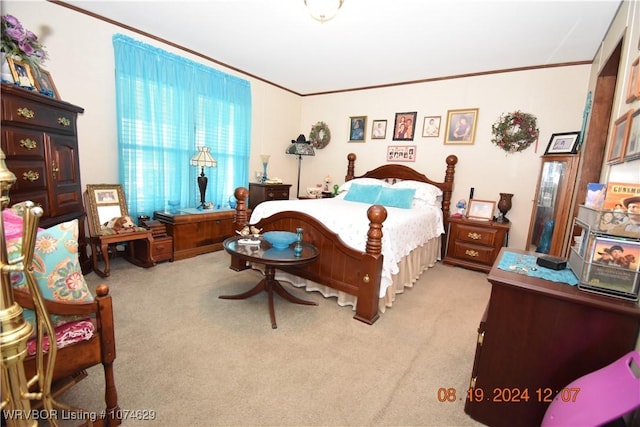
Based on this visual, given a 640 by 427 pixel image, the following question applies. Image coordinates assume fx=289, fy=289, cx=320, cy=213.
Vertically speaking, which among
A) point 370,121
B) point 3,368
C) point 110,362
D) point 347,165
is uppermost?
point 370,121

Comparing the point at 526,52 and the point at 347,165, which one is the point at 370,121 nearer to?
the point at 347,165

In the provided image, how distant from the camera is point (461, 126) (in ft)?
13.4

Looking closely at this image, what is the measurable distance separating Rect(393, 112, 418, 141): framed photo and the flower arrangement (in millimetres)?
4149

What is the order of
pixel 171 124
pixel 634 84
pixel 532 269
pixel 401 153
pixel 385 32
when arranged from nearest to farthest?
pixel 532 269, pixel 634 84, pixel 385 32, pixel 171 124, pixel 401 153

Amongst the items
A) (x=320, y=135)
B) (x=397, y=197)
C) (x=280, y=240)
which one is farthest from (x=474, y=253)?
(x=320, y=135)

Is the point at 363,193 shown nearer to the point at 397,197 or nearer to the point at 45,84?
the point at 397,197

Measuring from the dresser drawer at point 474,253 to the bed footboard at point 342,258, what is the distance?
203 cm

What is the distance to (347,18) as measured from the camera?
107 inches

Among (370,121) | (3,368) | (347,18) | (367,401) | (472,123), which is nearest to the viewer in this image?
(3,368)

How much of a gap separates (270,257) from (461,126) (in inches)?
135

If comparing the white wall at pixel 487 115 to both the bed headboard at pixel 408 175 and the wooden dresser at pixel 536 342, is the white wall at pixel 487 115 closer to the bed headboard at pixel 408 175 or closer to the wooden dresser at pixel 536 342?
the bed headboard at pixel 408 175

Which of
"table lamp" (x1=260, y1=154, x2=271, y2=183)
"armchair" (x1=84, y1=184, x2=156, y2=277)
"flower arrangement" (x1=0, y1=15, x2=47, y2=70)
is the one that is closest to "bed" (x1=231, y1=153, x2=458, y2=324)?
"armchair" (x1=84, y1=184, x2=156, y2=277)

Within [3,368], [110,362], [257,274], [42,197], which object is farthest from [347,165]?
[3,368]

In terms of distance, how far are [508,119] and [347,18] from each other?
247cm
